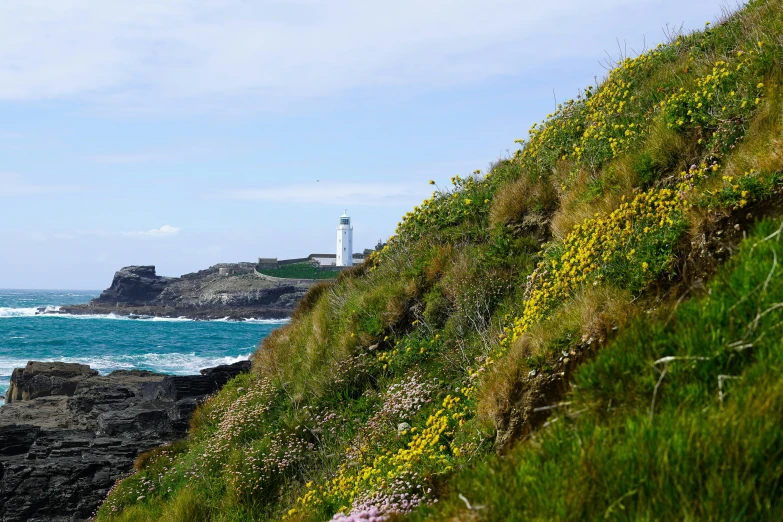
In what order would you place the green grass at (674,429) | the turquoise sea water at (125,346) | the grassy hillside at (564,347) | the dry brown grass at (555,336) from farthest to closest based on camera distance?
1. the turquoise sea water at (125,346)
2. the dry brown grass at (555,336)
3. the grassy hillside at (564,347)
4. the green grass at (674,429)

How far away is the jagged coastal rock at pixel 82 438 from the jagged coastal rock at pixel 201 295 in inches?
3712

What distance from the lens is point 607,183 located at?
7.90 metres

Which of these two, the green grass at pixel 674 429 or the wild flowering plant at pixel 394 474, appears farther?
the wild flowering plant at pixel 394 474

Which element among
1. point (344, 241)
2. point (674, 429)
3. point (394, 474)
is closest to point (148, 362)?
point (394, 474)

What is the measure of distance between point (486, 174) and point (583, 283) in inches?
224

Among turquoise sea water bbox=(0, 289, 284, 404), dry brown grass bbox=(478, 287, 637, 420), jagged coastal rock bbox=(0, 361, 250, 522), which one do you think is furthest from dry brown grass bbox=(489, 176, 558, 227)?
turquoise sea water bbox=(0, 289, 284, 404)

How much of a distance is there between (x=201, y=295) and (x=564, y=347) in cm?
14439

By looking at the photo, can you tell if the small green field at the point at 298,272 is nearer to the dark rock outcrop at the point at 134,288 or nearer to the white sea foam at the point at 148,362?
the dark rock outcrop at the point at 134,288

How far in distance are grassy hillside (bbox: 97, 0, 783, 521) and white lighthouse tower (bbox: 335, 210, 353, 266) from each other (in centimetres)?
11618

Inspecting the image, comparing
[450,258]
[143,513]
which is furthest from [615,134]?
[143,513]

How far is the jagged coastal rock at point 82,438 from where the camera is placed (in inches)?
566

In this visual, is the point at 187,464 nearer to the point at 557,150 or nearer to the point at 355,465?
the point at 355,465

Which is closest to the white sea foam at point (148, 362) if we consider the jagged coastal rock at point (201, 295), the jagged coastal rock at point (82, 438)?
the jagged coastal rock at point (82, 438)

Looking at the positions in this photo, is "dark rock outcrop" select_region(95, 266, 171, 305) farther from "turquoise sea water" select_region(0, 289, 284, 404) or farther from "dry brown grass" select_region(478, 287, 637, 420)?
"dry brown grass" select_region(478, 287, 637, 420)
